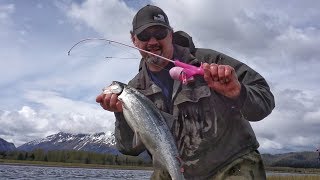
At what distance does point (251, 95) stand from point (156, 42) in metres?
1.68

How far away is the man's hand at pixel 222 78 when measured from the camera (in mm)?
4582

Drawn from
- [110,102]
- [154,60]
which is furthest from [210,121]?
[110,102]

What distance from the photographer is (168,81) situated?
6.61 metres

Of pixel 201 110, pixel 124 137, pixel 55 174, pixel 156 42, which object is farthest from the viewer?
pixel 55 174

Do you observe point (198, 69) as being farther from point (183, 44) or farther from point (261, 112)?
point (183, 44)

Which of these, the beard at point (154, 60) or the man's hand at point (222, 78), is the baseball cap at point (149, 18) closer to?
the beard at point (154, 60)

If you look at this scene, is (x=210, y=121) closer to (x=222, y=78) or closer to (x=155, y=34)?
(x=222, y=78)

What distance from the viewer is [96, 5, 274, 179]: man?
5801 millimetres

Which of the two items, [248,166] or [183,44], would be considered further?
[183,44]

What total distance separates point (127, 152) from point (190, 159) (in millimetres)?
1090

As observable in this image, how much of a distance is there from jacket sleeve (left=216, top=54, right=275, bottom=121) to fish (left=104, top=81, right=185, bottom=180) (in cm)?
107

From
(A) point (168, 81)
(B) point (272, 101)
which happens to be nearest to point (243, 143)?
(B) point (272, 101)

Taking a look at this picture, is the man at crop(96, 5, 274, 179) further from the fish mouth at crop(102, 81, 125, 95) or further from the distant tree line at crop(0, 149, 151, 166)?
the distant tree line at crop(0, 149, 151, 166)

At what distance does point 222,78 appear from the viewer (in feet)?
15.4
